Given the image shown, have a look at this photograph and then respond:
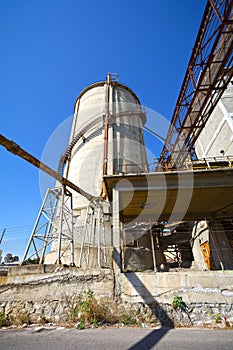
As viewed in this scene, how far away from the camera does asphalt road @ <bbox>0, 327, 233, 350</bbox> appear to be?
321 centimetres

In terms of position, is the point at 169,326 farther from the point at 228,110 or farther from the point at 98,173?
the point at 228,110

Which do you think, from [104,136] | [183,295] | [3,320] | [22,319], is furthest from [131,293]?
[104,136]

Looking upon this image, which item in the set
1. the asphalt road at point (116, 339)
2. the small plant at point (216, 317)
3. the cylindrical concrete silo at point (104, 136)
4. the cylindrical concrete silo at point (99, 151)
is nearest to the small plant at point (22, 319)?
the asphalt road at point (116, 339)

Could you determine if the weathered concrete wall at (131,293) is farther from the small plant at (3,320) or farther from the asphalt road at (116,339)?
the asphalt road at (116,339)

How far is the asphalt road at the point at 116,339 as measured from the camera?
126 inches

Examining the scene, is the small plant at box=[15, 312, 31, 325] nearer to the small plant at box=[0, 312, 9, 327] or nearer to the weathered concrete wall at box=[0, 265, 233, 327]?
the weathered concrete wall at box=[0, 265, 233, 327]

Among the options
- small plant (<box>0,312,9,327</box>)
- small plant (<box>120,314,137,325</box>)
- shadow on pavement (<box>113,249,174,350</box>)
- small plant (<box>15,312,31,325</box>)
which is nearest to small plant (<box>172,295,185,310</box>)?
shadow on pavement (<box>113,249,174,350</box>)

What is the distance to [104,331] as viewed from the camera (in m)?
4.02

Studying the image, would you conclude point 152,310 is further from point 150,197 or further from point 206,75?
point 206,75

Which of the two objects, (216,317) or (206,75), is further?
(206,75)

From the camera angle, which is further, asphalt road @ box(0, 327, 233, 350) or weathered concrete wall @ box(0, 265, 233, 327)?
weathered concrete wall @ box(0, 265, 233, 327)

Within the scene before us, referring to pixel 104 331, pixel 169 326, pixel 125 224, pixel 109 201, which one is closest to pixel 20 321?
pixel 104 331

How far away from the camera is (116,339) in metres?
3.54

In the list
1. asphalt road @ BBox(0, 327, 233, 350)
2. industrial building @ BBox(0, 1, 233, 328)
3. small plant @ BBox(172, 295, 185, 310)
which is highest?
industrial building @ BBox(0, 1, 233, 328)
